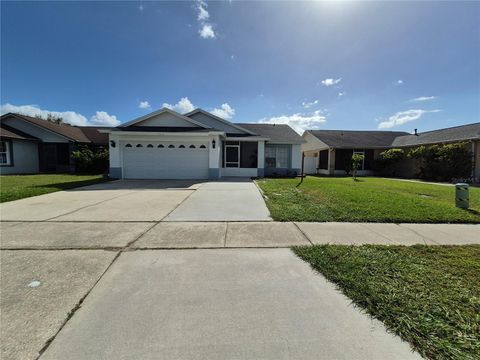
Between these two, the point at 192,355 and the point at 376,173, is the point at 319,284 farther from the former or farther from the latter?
the point at 376,173

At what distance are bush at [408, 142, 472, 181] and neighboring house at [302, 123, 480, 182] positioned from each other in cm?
97

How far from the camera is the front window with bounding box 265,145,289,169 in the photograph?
18.4 m

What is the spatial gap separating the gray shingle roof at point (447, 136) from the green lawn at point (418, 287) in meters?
17.2

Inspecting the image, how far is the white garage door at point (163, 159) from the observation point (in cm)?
1488

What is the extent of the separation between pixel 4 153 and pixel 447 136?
112 feet

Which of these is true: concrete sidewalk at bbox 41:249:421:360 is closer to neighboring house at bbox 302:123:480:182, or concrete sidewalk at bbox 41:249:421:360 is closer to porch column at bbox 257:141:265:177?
porch column at bbox 257:141:265:177

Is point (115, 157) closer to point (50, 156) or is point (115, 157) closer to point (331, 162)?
point (50, 156)

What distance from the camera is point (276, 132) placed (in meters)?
19.7

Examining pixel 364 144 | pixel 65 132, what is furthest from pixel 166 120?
pixel 364 144

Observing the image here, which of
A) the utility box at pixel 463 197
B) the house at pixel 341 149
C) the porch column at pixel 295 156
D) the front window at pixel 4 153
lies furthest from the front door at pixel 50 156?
the utility box at pixel 463 197

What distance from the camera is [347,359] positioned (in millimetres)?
1837

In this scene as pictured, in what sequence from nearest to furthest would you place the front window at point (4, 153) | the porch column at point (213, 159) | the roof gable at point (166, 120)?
1. the porch column at point (213, 159)
2. the roof gable at point (166, 120)
3. the front window at point (4, 153)

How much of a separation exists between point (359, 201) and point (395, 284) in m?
5.23

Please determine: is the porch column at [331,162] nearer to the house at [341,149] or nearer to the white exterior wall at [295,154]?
the house at [341,149]
